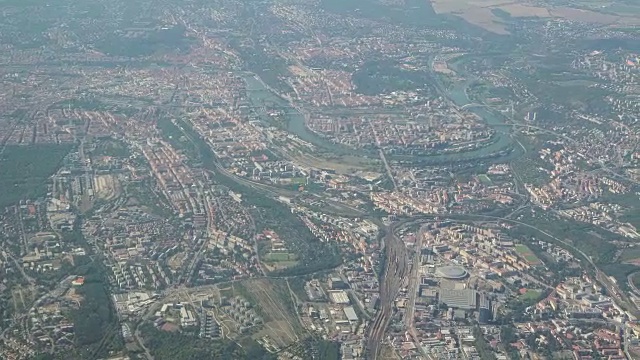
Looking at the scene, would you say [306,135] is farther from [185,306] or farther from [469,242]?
[185,306]

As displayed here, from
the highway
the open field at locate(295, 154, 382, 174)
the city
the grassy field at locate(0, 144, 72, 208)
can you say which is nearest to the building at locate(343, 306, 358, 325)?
the city

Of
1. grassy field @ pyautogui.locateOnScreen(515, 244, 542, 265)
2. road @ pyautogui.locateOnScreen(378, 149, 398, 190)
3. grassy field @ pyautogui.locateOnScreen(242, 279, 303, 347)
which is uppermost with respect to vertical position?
grassy field @ pyautogui.locateOnScreen(242, 279, 303, 347)

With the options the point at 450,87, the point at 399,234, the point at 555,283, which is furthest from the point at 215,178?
the point at 450,87

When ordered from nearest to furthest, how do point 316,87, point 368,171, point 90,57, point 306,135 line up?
point 368,171 < point 306,135 < point 316,87 < point 90,57

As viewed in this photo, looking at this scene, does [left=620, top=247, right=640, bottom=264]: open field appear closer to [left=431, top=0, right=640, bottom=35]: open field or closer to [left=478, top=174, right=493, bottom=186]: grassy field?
[left=478, top=174, right=493, bottom=186]: grassy field

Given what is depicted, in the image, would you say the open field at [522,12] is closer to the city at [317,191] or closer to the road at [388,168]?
the city at [317,191]

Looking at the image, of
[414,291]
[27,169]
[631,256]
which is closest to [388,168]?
[631,256]
